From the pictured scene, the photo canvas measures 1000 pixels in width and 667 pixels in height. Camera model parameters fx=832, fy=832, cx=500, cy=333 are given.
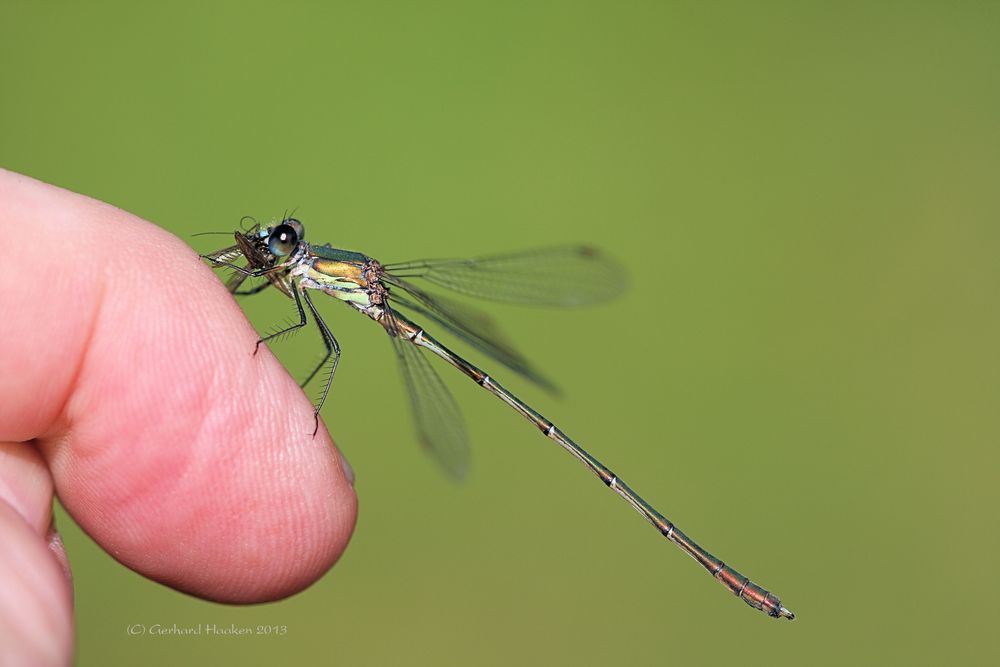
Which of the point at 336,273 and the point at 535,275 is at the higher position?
the point at 535,275

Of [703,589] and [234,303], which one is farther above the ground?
[703,589]

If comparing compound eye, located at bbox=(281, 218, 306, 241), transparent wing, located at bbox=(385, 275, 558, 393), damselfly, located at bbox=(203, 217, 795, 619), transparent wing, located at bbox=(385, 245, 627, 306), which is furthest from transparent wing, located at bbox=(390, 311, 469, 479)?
compound eye, located at bbox=(281, 218, 306, 241)

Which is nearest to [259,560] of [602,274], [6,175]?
[6,175]

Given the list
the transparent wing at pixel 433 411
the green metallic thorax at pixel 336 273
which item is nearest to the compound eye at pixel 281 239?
the green metallic thorax at pixel 336 273

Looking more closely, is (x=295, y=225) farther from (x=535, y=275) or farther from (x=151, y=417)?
(x=535, y=275)

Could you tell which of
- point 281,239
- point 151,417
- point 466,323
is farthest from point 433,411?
point 151,417

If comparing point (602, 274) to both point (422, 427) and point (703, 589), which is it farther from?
point (703, 589)

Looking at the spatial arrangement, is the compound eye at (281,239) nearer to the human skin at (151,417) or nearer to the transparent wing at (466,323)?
the human skin at (151,417)

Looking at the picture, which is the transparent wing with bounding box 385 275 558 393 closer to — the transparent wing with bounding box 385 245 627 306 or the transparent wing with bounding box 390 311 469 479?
the transparent wing with bounding box 385 245 627 306

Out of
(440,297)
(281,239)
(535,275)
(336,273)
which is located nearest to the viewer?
(281,239)
